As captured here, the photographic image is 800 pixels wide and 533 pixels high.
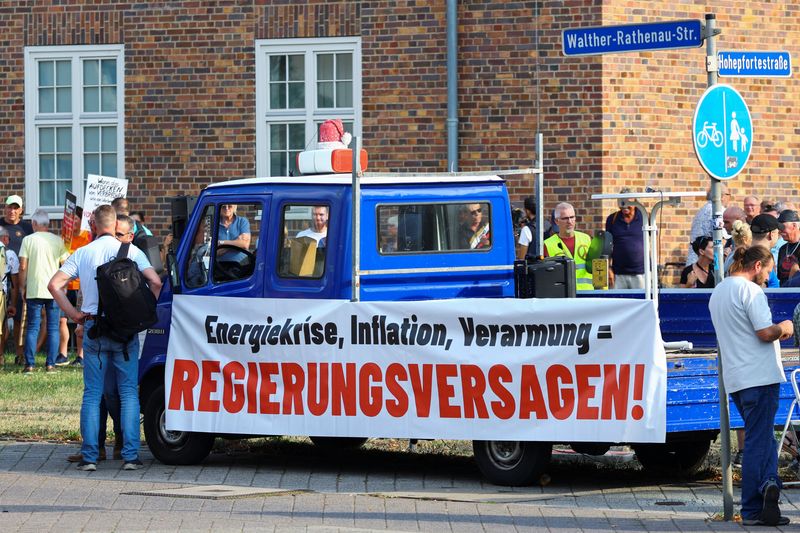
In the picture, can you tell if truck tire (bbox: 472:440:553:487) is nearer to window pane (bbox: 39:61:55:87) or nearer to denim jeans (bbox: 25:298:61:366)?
denim jeans (bbox: 25:298:61:366)

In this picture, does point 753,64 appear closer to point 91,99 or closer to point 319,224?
point 319,224

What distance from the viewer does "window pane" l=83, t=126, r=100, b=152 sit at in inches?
768

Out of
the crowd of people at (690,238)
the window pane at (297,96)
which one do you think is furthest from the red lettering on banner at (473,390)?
the window pane at (297,96)

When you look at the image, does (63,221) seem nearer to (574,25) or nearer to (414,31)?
(414,31)

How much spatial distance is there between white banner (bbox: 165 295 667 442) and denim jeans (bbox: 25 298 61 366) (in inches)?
264

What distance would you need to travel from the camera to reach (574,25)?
17.4 m

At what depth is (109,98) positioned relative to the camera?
63.6 feet

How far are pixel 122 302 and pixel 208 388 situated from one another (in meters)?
0.90

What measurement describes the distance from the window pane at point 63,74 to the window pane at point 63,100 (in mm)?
79

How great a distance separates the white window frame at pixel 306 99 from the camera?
60.5 feet

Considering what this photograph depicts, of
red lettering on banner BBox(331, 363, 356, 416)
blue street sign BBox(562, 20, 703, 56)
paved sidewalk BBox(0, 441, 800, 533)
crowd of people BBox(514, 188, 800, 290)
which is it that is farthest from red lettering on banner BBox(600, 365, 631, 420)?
blue street sign BBox(562, 20, 703, 56)

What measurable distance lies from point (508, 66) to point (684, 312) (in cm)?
708

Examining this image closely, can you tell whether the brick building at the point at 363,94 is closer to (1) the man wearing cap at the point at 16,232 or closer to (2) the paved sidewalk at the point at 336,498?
(1) the man wearing cap at the point at 16,232

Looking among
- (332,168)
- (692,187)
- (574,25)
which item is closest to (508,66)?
(574,25)
